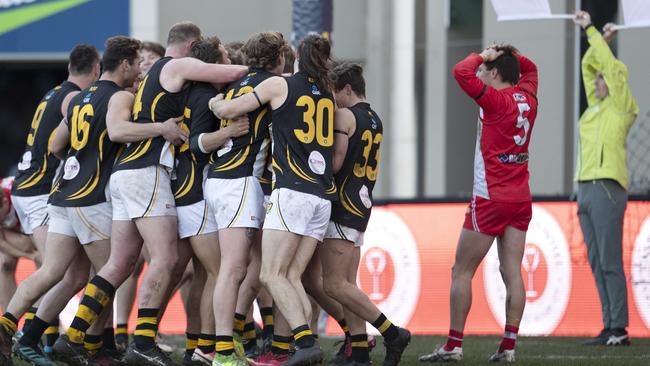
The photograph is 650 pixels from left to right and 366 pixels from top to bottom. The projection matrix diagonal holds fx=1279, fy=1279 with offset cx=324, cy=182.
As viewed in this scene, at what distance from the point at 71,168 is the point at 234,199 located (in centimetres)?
131

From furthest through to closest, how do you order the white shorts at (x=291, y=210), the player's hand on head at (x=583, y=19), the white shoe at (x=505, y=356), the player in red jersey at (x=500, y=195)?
1. the player's hand on head at (x=583, y=19)
2. the player in red jersey at (x=500, y=195)
3. the white shoe at (x=505, y=356)
4. the white shorts at (x=291, y=210)

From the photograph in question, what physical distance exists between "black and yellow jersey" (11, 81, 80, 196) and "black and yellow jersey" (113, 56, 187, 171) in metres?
1.15

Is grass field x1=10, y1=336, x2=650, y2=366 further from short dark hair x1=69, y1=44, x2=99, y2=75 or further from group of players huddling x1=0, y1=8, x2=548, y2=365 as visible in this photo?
short dark hair x1=69, y1=44, x2=99, y2=75

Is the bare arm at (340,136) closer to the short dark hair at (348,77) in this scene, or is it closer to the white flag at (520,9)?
the short dark hair at (348,77)

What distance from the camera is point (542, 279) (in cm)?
1238

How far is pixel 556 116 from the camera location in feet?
50.1

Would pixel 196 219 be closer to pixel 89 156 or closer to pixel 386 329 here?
pixel 89 156

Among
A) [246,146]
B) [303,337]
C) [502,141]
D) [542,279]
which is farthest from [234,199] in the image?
[542,279]

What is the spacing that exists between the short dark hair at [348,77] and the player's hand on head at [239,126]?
84 centimetres

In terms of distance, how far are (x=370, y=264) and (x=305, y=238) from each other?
15.7 feet

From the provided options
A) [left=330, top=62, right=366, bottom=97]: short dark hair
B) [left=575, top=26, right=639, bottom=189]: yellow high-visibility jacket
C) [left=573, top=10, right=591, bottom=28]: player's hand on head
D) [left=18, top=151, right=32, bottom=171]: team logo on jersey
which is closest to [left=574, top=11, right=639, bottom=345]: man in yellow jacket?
[left=575, top=26, right=639, bottom=189]: yellow high-visibility jacket

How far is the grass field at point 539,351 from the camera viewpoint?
9227 mm

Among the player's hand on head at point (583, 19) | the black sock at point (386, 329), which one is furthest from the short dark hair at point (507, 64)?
the black sock at point (386, 329)

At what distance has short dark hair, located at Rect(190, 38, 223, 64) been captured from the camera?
878cm
